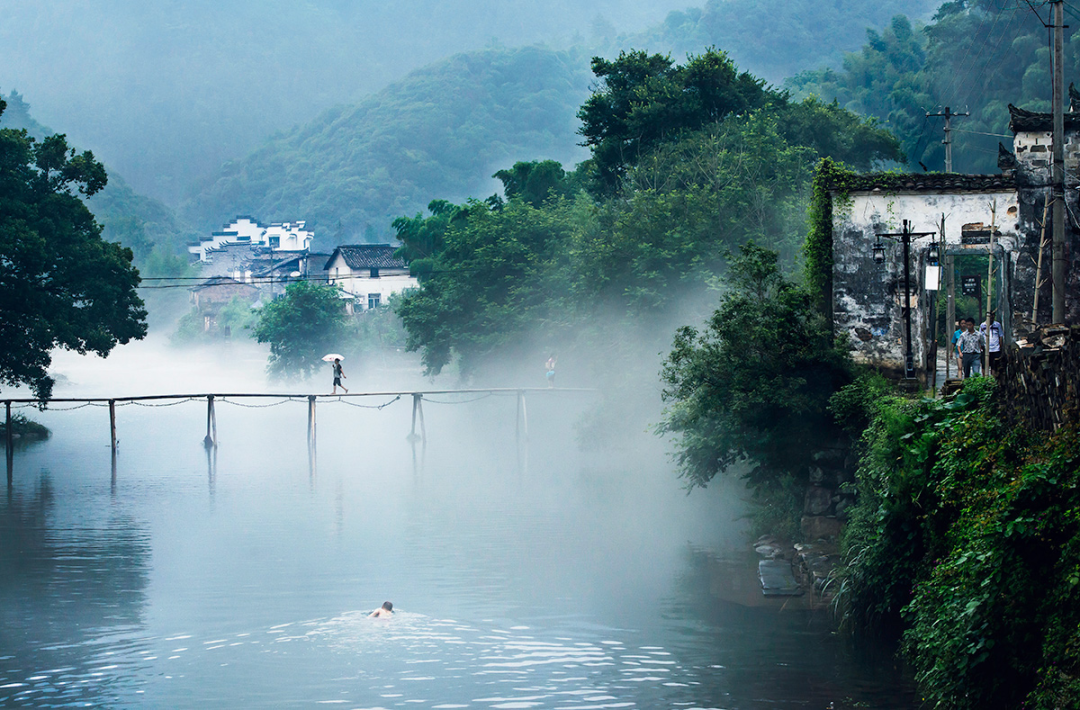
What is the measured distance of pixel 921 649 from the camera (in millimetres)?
12945

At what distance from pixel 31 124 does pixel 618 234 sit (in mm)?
129383

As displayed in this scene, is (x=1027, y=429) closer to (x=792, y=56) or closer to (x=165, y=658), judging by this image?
(x=165, y=658)

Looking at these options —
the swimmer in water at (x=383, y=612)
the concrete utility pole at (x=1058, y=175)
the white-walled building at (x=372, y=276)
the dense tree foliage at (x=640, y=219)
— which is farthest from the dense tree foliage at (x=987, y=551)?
the white-walled building at (x=372, y=276)

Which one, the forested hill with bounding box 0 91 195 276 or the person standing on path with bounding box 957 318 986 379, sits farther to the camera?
the forested hill with bounding box 0 91 195 276

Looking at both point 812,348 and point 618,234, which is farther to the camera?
point 618,234

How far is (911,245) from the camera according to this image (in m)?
26.2

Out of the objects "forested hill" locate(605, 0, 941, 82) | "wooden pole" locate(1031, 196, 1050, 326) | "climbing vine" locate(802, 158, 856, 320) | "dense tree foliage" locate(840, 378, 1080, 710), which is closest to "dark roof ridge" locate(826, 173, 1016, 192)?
"climbing vine" locate(802, 158, 856, 320)

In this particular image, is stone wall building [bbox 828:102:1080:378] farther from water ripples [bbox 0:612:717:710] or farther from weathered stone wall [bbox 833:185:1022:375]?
water ripples [bbox 0:612:717:710]

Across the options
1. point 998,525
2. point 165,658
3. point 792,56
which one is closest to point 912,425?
point 998,525

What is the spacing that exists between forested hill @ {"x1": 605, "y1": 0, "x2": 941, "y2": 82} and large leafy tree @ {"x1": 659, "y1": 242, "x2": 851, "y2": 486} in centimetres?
11794

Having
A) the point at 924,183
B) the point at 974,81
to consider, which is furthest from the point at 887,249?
the point at 974,81

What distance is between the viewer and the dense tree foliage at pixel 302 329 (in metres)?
77.5

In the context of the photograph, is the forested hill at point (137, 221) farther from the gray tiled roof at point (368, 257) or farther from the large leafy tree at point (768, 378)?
the large leafy tree at point (768, 378)

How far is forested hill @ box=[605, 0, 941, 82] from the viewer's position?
13862 cm
